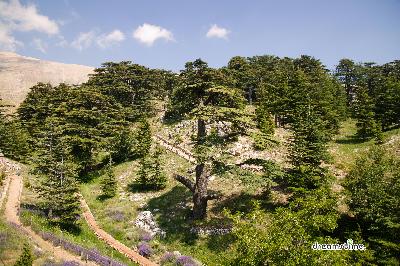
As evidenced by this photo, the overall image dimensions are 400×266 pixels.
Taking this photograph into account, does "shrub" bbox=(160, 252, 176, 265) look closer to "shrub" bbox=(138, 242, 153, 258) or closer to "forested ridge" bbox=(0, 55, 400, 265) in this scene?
"forested ridge" bbox=(0, 55, 400, 265)

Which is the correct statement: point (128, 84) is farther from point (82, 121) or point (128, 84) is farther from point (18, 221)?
point (18, 221)

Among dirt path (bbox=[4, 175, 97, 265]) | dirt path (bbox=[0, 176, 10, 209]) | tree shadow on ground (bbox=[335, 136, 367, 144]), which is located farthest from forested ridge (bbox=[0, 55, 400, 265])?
dirt path (bbox=[0, 176, 10, 209])

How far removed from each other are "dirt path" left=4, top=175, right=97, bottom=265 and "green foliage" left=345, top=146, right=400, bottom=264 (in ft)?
65.2

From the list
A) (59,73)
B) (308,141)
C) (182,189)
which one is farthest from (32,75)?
(308,141)

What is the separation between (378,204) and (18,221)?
28857 mm

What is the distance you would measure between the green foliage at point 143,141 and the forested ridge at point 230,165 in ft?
0.65

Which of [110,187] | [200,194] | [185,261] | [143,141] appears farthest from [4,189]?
[185,261]

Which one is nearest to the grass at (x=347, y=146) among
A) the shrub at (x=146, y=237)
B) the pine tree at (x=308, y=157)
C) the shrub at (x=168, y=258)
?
the pine tree at (x=308, y=157)

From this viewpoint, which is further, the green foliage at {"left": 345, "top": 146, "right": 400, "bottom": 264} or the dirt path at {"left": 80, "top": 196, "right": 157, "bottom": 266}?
the dirt path at {"left": 80, "top": 196, "right": 157, "bottom": 266}

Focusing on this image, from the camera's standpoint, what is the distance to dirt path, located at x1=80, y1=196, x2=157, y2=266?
2836cm

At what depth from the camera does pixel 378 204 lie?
2472 cm

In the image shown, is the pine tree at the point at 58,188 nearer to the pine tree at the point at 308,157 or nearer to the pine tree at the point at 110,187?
the pine tree at the point at 110,187

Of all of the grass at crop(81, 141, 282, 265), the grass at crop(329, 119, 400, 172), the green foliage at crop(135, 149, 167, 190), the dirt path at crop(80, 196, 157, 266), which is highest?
the grass at crop(329, 119, 400, 172)

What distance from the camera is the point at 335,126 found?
56875mm
